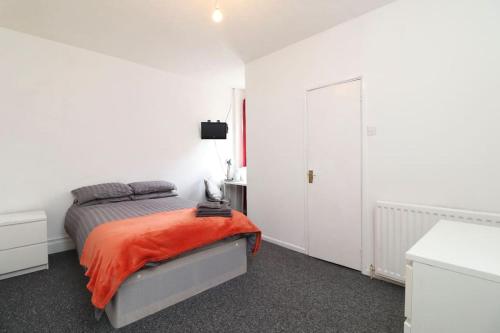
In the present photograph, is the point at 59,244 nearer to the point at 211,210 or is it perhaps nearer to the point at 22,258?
the point at 22,258

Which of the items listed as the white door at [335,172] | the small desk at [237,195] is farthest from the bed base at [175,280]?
the small desk at [237,195]

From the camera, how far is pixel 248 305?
6.72 ft

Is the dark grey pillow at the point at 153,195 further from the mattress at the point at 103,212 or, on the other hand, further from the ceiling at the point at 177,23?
the ceiling at the point at 177,23

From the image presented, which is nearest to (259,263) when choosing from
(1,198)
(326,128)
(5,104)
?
(326,128)

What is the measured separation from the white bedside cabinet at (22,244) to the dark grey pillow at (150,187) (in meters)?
1.09

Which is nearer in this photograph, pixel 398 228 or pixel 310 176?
pixel 398 228

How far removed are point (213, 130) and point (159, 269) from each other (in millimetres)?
2984

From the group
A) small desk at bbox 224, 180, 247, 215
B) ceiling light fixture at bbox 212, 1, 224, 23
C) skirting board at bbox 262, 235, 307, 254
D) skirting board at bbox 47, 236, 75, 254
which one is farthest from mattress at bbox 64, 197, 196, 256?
ceiling light fixture at bbox 212, 1, 224, 23

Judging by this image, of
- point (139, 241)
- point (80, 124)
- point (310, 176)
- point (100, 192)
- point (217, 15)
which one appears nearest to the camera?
point (139, 241)

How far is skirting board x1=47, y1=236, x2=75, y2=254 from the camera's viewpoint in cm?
314

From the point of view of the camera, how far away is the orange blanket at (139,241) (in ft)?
5.60

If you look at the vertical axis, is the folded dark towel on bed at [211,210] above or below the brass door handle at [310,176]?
below

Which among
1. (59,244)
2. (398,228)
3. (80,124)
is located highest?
(80,124)

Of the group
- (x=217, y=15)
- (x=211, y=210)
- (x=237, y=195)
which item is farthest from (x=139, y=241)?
(x=237, y=195)
